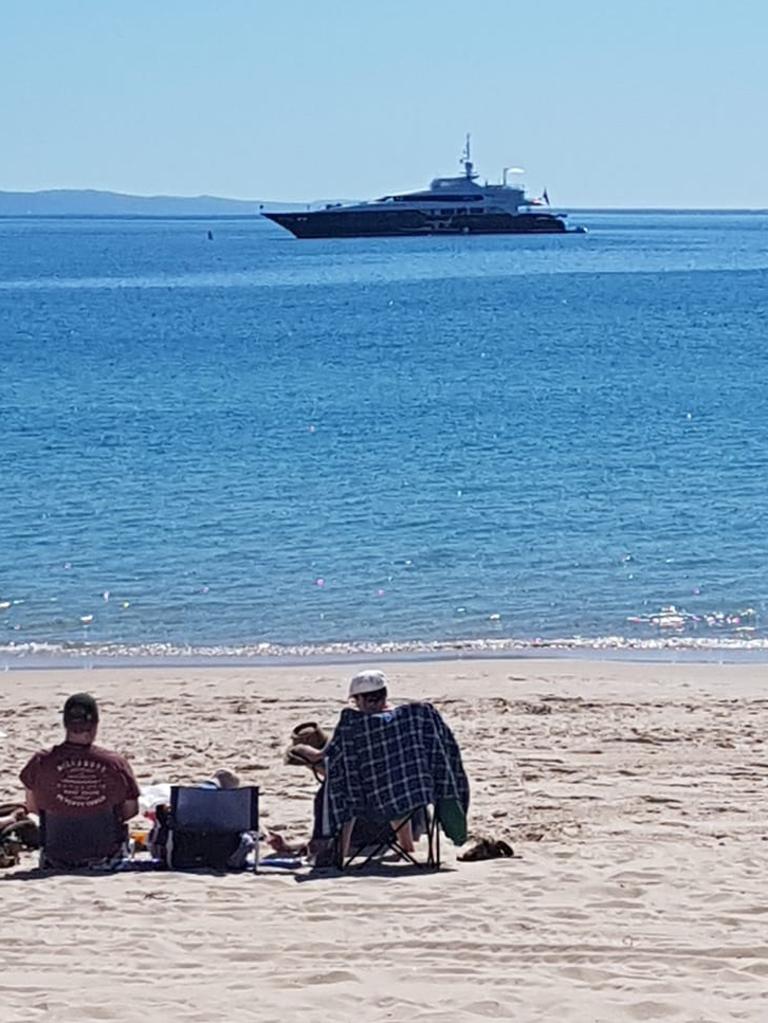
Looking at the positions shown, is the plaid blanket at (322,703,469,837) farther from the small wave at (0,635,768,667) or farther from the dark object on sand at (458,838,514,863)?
the small wave at (0,635,768,667)

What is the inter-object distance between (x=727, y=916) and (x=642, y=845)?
4.29 ft

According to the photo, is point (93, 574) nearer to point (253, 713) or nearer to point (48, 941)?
point (253, 713)

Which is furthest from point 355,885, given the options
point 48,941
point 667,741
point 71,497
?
point 71,497

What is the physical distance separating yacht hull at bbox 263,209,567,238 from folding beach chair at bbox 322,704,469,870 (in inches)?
5100

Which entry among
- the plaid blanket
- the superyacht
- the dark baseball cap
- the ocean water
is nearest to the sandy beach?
the plaid blanket

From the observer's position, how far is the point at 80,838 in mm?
7879

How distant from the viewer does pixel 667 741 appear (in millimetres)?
10656

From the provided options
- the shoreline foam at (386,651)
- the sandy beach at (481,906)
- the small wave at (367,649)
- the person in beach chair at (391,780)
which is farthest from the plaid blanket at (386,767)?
the small wave at (367,649)

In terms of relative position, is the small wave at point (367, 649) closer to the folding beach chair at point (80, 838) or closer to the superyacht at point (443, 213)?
the folding beach chair at point (80, 838)

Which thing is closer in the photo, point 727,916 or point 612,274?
point 727,916

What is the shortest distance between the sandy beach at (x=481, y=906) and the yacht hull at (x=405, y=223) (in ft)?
416

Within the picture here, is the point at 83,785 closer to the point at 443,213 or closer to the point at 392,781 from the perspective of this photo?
the point at 392,781

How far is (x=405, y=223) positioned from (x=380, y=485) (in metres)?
115

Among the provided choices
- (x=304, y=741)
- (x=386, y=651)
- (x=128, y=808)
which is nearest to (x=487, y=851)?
(x=128, y=808)
